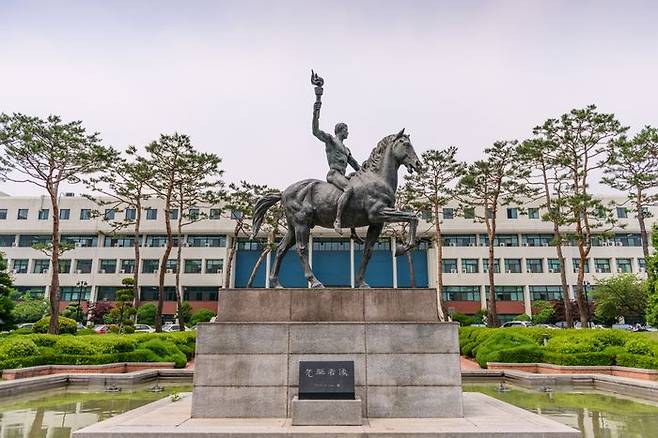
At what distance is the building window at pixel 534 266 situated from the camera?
208 ft

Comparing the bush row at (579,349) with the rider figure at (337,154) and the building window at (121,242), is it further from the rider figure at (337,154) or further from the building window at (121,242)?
the building window at (121,242)

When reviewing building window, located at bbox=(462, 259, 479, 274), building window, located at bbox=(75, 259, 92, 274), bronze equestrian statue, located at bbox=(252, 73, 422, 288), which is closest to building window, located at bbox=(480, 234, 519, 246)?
building window, located at bbox=(462, 259, 479, 274)

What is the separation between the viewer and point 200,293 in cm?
6172

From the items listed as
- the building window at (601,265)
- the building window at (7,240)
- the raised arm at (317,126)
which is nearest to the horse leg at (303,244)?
the raised arm at (317,126)

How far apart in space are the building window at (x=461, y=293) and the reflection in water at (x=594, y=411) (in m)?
48.3

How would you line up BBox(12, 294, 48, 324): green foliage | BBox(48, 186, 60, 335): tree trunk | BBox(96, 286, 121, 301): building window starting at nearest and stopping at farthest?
BBox(48, 186, 60, 335): tree trunk → BBox(12, 294, 48, 324): green foliage → BBox(96, 286, 121, 301): building window

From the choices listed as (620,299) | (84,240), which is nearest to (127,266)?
(84,240)

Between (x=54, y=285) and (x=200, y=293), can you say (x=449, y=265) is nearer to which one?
(x=200, y=293)

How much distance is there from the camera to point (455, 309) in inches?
2413

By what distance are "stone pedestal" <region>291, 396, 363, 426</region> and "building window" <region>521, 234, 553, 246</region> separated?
204 ft

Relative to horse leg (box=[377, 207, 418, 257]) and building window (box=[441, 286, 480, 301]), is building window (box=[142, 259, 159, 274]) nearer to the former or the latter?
building window (box=[441, 286, 480, 301])

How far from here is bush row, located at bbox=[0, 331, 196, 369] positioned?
17.0 metres

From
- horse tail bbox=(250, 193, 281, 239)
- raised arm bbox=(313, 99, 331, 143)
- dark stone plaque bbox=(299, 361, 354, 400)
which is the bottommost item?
dark stone plaque bbox=(299, 361, 354, 400)

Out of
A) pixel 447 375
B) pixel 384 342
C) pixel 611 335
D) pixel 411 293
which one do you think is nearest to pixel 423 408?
pixel 447 375
